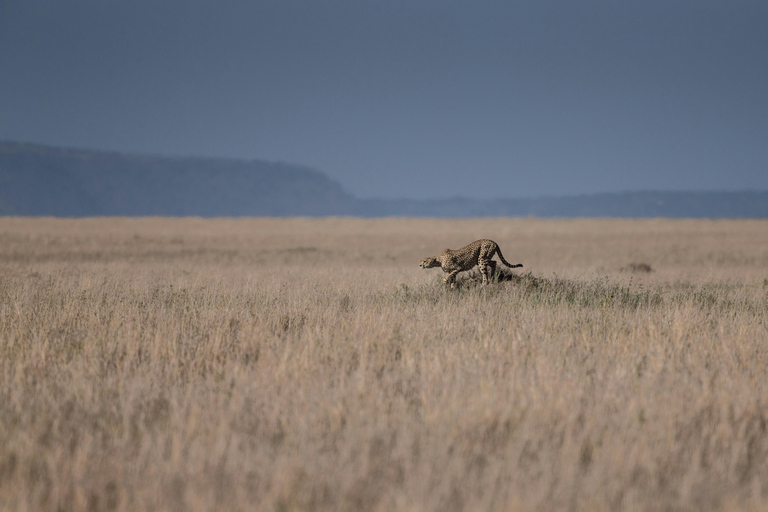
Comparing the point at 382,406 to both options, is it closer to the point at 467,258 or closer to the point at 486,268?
the point at 467,258

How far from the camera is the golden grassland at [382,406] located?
3514 mm

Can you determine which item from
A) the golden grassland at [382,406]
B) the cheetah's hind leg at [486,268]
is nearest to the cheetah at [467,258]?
the cheetah's hind leg at [486,268]

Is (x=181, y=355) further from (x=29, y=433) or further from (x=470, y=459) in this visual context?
(x=470, y=459)

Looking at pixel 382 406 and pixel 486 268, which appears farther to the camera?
pixel 486 268

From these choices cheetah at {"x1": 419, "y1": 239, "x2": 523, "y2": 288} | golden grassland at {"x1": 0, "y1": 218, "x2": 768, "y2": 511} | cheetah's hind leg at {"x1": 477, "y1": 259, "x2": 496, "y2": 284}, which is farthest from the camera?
cheetah's hind leg at {"x1": 477, "y1": 259, "x2": 496, "y2": 284}

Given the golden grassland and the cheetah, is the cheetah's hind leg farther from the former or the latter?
the golden grassland

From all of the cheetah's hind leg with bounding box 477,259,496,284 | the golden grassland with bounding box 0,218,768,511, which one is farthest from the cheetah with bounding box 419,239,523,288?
the golden grassland with bounding box 0,218,768,511

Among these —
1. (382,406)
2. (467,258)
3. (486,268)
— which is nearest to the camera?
(382,406)

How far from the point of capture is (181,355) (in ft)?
20.4

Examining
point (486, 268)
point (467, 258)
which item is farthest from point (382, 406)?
point (486, 268)

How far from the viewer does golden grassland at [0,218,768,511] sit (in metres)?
3.51

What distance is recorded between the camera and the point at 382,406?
4594mm

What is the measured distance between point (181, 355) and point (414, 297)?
482 cm

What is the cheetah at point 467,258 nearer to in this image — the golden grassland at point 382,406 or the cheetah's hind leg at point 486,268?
the cheetah's hind leg at point 486,268
